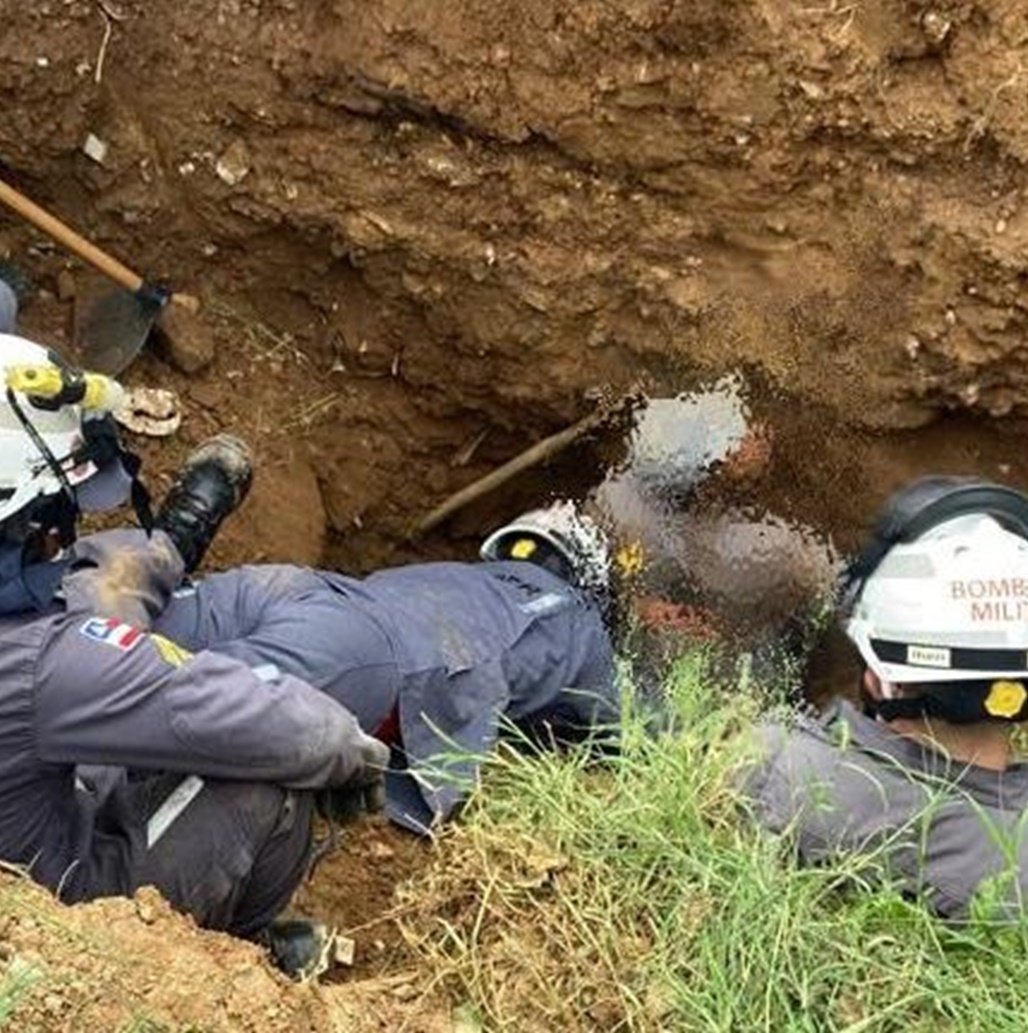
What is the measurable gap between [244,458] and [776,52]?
1.79m

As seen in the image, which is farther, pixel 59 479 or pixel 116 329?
pixel 116 329

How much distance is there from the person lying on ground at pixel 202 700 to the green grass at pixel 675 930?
0.32m

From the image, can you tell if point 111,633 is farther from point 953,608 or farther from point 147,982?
point 953,608

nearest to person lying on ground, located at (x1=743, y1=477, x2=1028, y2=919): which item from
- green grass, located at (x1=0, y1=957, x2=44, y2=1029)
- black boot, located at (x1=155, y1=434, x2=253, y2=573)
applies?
green grass, located at (x1=0, y1=957, x2=44, y2=1029)

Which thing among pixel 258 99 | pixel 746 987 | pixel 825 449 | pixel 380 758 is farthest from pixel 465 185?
pixel 746 987

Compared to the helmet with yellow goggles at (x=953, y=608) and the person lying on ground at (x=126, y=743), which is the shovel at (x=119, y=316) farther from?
the helmet with yellow goggles at (x=953, y=608)

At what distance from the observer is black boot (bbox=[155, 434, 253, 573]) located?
4.62 m

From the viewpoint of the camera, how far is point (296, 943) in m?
3.66

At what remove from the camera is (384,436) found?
572 cm

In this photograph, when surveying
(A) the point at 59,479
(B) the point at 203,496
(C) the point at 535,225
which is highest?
(C) the point at 535,225

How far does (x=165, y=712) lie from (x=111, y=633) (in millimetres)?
193

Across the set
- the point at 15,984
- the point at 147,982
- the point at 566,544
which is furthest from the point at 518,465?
the point at 15,984

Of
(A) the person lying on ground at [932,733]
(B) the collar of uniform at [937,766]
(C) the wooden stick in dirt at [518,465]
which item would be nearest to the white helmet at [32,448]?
(A) the person lying on ground at [932,733]

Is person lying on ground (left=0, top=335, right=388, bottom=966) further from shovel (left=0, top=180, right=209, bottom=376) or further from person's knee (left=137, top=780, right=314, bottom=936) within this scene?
shovel (left=0, top=180, right=209, bottom=376)
